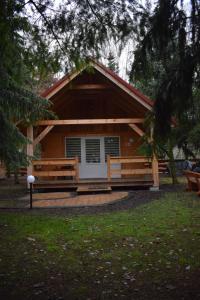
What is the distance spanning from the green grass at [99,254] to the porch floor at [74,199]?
6.57ft

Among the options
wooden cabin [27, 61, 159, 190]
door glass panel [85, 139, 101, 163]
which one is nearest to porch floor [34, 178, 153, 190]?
wooden cabin [27, 61, 159, 190]

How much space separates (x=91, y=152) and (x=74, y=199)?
5.23 m

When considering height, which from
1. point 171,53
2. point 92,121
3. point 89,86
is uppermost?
point 89,86

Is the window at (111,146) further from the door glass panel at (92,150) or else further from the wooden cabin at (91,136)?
the door glass panel at (92,150)

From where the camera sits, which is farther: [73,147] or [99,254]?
[73,147]

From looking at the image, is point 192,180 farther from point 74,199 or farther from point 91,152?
point 91,152

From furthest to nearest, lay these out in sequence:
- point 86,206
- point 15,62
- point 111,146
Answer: point 111,146 < point 86,206 < point 15,62

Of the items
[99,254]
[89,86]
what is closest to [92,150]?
[89,86]

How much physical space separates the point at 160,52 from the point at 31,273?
3464 millimetres

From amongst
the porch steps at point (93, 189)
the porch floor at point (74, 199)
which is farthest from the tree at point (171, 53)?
the porch steps at point (93, 189)

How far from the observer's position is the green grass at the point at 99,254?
469cm

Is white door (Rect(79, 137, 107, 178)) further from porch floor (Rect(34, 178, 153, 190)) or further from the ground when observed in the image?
the ground

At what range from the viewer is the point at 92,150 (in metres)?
17.5

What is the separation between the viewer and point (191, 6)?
4.24 meters
